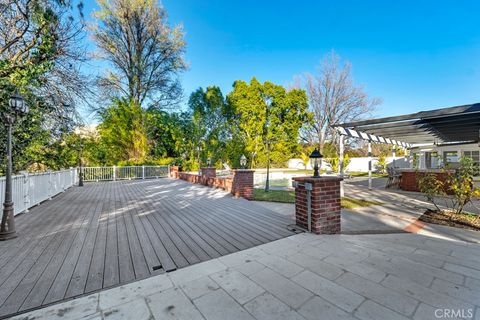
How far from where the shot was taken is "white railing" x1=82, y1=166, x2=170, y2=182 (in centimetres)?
1263

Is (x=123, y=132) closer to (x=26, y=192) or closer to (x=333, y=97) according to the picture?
(x=26, y=192)

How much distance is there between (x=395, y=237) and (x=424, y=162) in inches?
588

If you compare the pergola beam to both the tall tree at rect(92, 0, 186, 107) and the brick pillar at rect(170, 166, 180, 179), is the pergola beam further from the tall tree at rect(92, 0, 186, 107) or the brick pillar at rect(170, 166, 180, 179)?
the tall tree at rect(92, 0, 186, 107)

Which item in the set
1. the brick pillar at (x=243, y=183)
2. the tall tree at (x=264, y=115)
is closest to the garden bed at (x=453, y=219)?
the brick pillar at (x=243, y=183)

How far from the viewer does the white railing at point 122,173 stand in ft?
41.4

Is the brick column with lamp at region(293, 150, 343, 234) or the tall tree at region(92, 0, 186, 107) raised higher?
the tall tree at region(92, 0, 186, 107)

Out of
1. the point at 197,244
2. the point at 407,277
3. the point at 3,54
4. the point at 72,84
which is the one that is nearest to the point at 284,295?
the point at 407,277

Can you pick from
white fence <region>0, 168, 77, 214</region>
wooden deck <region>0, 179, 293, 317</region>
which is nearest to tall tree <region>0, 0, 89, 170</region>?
white fence <region>0, 168, 77, 214</region>

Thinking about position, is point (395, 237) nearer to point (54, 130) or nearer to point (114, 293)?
point (114, 293)

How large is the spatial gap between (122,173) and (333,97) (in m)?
21.1

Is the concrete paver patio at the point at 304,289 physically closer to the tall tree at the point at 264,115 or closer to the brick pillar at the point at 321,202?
the brick pillar at the point at 321,202

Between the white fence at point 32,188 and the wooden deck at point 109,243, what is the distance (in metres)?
0.31

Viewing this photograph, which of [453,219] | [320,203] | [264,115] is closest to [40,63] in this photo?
[320,203]

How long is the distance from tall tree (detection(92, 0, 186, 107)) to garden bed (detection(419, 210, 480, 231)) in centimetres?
1679
